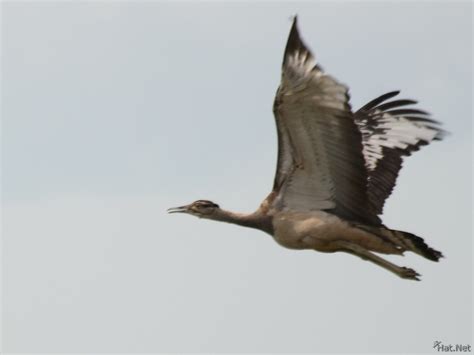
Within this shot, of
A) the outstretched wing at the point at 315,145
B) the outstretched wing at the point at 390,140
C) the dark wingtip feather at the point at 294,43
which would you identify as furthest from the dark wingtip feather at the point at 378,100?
the dark wingtip feather at the point at 294,43

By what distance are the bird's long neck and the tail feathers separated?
1.53 meters

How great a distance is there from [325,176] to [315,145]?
0.59 m

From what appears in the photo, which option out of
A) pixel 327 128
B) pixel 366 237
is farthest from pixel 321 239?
pixel 327 128

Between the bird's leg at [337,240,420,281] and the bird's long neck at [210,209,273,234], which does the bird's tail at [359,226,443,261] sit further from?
the bird's long neck at [210,209,273,234]

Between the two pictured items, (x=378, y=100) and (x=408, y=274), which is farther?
(x=378, y=100)

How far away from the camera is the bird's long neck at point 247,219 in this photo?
13.6m

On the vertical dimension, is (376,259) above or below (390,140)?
below

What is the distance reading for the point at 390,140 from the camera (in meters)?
15.3

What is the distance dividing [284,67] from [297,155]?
1.44 meters

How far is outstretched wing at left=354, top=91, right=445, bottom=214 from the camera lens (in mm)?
14805

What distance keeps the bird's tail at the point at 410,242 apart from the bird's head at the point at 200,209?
2.15m

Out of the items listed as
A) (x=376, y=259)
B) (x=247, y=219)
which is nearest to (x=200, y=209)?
(x=247, y=219)

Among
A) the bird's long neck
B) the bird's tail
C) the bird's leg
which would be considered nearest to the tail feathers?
the bird's tail

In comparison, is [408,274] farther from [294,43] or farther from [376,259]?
[294,43]
